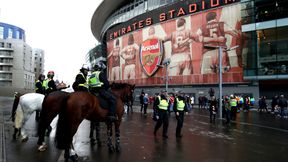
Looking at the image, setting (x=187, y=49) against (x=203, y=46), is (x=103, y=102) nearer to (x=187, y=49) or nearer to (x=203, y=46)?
(x=203, y=46)

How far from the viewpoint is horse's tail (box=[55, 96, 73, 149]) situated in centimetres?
599

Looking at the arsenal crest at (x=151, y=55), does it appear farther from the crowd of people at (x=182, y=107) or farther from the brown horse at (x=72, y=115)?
the brown horse at (x=72, y=115)

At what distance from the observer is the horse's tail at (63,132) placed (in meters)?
5.99

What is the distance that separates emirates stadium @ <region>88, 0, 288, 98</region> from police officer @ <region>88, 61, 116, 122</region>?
14.3 m

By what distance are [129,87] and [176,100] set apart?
10.4ft

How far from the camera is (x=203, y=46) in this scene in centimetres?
3822

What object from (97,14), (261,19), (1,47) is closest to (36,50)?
(1,47)

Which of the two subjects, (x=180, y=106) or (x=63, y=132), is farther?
(x=180, y=106)

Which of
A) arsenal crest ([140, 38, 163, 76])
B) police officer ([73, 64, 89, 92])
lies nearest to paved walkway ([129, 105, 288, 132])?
police officer ([73, 64, 89, 92])

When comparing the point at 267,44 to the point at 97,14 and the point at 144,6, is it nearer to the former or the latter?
the point at 144,6

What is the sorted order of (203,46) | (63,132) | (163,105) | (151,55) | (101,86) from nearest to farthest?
(63,132) < (101,86) < (163,105) < (203,46) < (151,55)

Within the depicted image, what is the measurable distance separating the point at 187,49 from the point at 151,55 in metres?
8.30

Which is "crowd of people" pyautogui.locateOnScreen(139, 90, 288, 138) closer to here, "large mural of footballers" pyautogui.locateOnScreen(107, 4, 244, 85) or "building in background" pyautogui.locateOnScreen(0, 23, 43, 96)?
"large mural of footballers" pyautogui.locateOnScreen(107, 4, 244, 85)

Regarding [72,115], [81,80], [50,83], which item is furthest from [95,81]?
[50,83]
